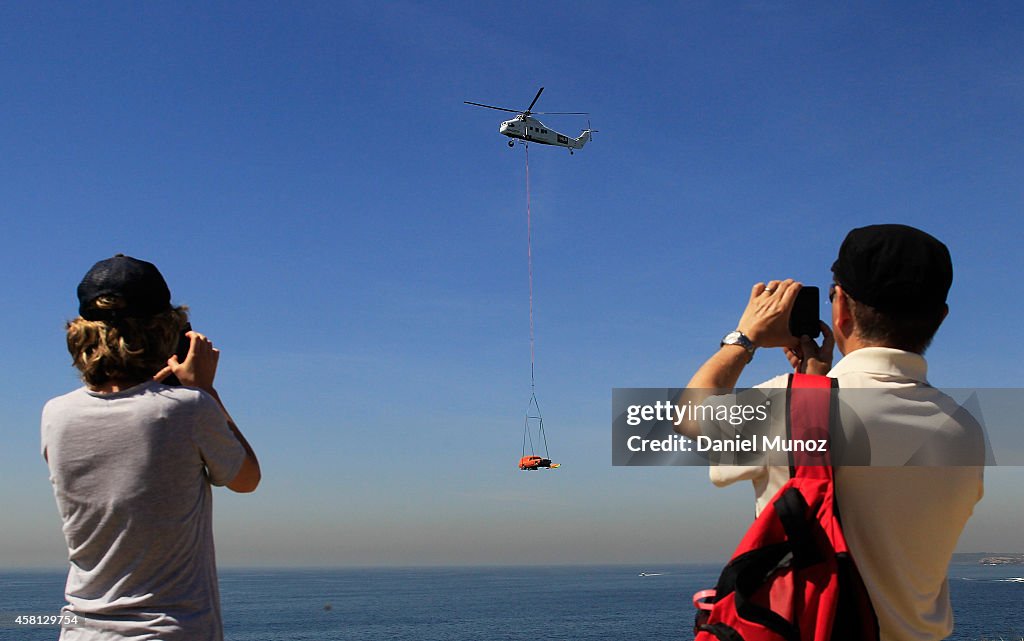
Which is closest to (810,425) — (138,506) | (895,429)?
(895,429)

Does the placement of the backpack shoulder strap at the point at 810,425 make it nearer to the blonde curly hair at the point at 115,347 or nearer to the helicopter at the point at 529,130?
the blonde curly hair at the point at 115,347

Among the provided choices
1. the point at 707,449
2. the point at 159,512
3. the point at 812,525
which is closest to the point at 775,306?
the point at 707,449

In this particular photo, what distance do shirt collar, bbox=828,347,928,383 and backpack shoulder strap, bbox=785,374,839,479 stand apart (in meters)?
0.15

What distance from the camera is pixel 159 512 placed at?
7.79ft

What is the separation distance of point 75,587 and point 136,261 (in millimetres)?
983

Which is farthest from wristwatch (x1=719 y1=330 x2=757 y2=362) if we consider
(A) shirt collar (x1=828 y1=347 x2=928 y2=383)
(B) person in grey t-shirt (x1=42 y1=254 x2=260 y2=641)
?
(B) person in grey t-shirt (x1=42 y1=254 x2=260 y2=641)

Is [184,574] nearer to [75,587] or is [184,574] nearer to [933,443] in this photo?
[75,587]

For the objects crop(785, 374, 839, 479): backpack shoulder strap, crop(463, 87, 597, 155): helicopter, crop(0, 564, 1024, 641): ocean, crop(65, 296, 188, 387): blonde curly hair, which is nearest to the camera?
crop(785, 374, 839, 479): backpack shoulder strap

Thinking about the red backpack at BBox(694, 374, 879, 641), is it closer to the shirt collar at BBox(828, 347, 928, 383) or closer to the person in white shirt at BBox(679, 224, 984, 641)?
the person in white shirt at BBox(679, 224, 984, 641)

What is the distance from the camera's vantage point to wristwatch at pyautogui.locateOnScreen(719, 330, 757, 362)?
2.15 meters

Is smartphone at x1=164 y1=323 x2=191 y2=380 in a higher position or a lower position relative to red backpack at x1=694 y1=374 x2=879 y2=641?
higher

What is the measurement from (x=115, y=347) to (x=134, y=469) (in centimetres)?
38

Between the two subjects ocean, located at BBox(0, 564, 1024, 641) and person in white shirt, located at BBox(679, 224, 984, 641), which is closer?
person in white shirt, located at BBox(679, 224, 984, 641)

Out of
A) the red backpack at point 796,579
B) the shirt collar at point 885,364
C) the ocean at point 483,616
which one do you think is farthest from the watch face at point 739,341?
the ocean at point 483,616
